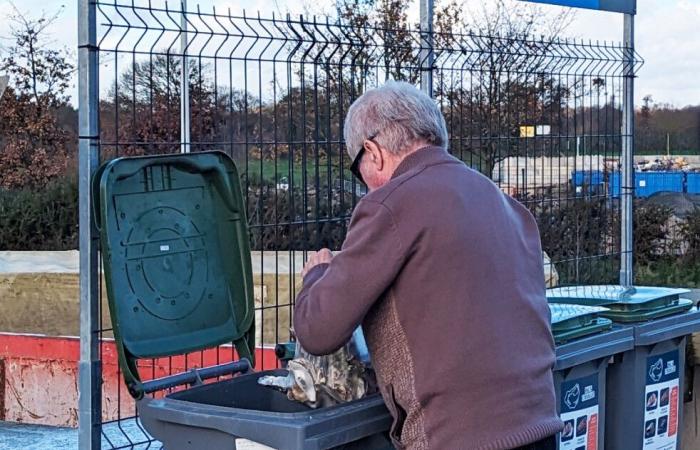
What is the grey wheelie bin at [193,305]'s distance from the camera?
2.77 m

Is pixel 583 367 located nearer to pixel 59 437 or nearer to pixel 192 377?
pixel 192 377

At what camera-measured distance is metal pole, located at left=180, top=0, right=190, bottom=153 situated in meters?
3.74

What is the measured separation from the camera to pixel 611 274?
6.20 meters

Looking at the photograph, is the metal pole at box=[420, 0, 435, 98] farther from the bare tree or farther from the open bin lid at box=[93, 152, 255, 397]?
the bare tree

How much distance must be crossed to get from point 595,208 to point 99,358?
3.64m

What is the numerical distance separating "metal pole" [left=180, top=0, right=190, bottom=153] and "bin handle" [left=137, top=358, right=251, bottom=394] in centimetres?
87

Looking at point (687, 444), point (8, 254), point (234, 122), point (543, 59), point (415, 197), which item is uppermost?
point (543, 59)

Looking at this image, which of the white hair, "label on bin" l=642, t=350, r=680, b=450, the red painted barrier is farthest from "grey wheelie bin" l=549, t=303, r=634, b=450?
the red painted barrier

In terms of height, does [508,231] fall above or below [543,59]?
below

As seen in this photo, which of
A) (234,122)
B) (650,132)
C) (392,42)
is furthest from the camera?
(650,132)

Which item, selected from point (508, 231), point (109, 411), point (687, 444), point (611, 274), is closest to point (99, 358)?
point (508, 231)

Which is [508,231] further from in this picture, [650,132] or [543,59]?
[650,132]

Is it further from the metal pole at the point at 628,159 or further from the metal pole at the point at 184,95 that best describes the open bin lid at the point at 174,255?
the metal pole at the point at 628,159

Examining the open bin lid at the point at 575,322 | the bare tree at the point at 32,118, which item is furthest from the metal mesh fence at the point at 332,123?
the bare tree at the point at 32,118
